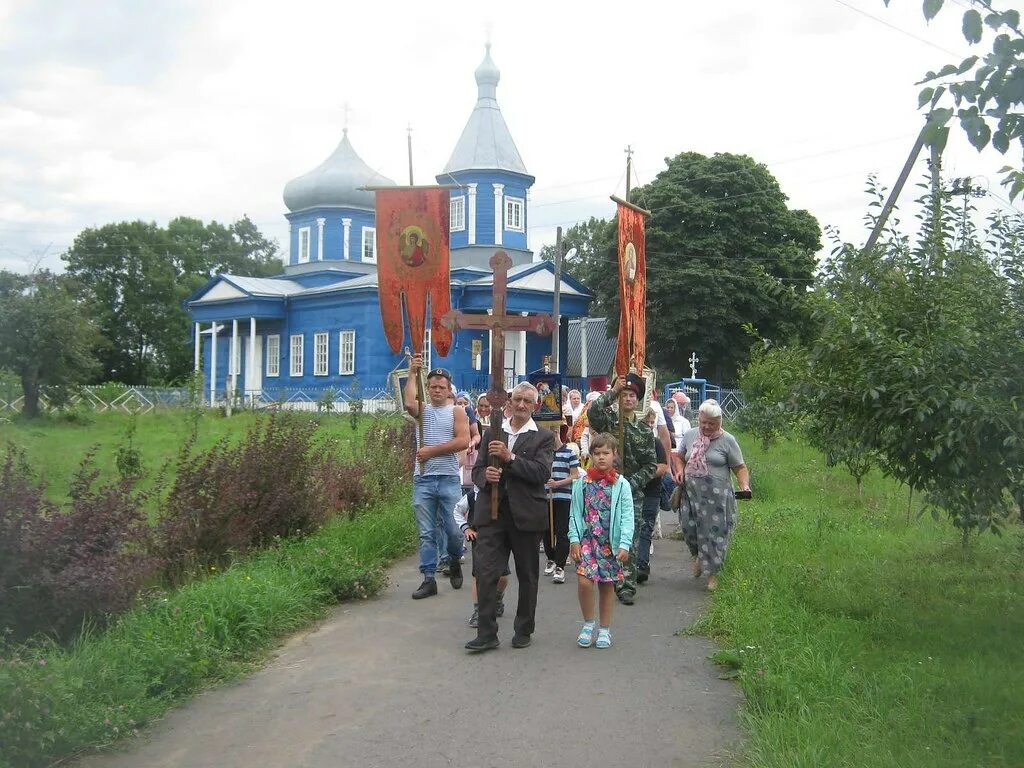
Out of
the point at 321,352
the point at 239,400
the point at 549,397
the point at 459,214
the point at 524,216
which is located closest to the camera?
the point at 549,397

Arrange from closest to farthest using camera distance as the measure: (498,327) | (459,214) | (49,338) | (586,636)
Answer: (586,636) → (498,327) → (49,338) → (459,214)

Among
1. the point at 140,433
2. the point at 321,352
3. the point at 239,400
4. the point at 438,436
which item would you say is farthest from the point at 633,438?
the point at 321,352

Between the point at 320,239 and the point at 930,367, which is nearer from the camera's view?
the point at 930,367

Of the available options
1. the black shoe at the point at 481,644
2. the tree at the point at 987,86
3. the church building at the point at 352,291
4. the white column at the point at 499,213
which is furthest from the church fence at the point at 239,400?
the tree at the point at 987,86

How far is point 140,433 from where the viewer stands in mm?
27922

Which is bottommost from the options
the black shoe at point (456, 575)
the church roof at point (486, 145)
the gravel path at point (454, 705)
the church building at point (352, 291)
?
the gravel path at point (454, 705)

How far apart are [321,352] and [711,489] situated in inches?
1419

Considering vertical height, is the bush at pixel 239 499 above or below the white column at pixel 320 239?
below

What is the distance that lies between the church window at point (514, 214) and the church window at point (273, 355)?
11.2 m

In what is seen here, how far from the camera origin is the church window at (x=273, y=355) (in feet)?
153

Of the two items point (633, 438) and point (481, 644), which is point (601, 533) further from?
point (633, 438)

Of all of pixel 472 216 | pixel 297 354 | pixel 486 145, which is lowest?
pixel 297 354

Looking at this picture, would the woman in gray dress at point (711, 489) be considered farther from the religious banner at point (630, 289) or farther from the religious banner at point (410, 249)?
the religious banner at point (410, 249)

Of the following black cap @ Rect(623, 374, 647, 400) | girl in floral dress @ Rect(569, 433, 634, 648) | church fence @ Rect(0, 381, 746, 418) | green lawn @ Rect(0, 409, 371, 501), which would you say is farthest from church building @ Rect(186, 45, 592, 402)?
girl in floral dress @ Rect(569, 433, 634, 648)
